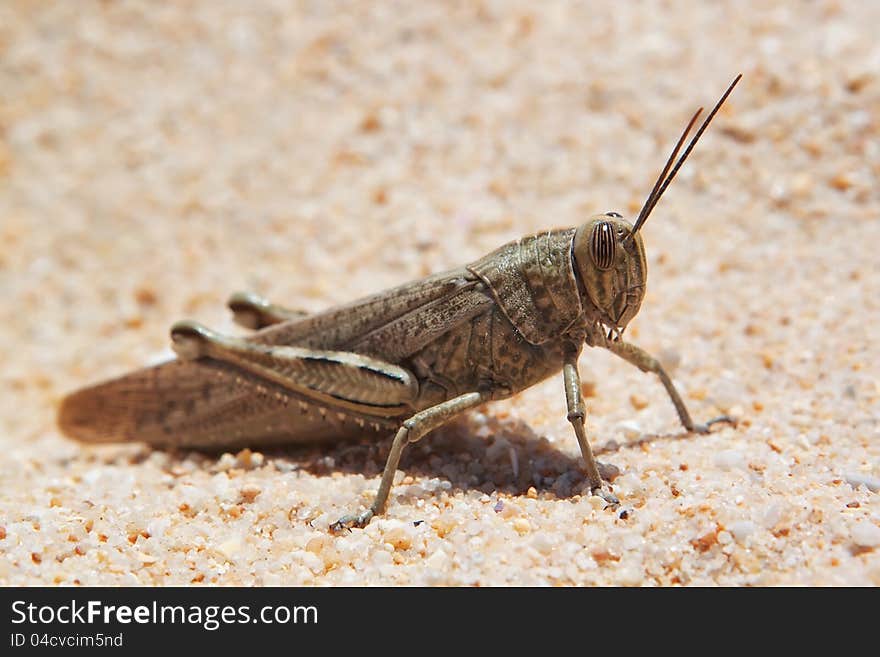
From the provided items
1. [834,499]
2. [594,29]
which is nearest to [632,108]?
[594,29]

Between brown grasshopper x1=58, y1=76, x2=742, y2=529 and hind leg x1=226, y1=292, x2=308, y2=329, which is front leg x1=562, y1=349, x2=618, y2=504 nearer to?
brown grasshopper x1=58, y1=76, x2=742, y2=529

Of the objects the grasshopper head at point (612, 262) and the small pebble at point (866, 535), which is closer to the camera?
the small pebble at point (866, 535)

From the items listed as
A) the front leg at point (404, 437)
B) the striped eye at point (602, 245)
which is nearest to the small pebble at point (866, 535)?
the striped eye at point (602, 245)

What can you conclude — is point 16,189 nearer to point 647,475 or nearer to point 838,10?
point 647,475

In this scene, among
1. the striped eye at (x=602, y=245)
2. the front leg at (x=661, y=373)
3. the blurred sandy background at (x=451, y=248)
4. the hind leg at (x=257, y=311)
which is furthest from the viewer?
the hind leg at (x=257, y=311)

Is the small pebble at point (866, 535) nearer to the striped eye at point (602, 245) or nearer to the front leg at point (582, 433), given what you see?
the front leg at point (582, 433)

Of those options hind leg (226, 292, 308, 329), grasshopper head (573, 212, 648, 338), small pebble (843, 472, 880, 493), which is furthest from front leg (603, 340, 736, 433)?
hind leg (226, 292, 308, 329)
